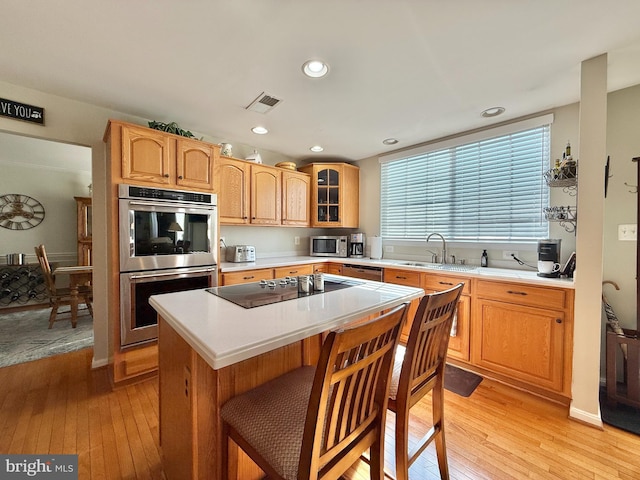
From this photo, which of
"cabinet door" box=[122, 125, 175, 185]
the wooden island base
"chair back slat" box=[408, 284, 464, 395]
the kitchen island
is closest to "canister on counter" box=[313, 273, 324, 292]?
the kitchen island

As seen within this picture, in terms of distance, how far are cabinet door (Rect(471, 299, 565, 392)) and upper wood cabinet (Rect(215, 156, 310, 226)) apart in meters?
2.46

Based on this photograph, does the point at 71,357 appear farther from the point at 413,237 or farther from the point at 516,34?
the point at 516,34

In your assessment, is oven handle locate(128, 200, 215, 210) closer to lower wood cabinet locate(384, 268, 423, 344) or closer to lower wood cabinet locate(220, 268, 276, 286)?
lower wood cabinet locate(220, 268, 276, 286)

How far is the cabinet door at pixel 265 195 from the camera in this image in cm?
336

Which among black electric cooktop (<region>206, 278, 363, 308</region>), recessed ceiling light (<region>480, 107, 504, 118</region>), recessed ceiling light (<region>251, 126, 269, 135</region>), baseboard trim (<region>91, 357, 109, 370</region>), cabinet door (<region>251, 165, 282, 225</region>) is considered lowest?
baseboard trim (<region>91, 357, 109, 370</region>)

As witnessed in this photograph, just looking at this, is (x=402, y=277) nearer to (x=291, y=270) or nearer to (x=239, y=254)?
(x=291, y=270)

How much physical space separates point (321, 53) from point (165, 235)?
6.34 feet

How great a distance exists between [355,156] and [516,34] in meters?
2.59

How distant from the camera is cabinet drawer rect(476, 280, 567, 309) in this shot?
202 cm

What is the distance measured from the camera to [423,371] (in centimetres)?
128

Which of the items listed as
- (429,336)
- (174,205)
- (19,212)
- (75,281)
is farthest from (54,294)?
(429,336)

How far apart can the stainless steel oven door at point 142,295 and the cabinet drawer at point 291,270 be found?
3.05 feet

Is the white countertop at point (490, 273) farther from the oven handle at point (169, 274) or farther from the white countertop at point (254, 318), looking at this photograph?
the white countertop at point (254, 318)

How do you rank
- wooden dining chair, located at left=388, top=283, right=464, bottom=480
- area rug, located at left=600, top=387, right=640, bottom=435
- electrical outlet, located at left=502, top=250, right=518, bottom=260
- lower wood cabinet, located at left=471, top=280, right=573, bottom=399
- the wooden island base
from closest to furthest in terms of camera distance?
1. the wooden island base
2. wooden dining chair, located at left=388, top=283, right=464, bottom=480
3. area rug, located at left=600, top=387, right=640, bottom=435
4. lower wood cabinet, located at left=471, top=280, right=573, bottom=399
5. electrical outlet, located at left=502, top=250, right=518, bottom=260
